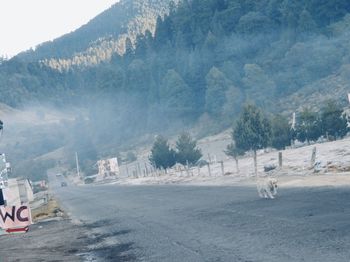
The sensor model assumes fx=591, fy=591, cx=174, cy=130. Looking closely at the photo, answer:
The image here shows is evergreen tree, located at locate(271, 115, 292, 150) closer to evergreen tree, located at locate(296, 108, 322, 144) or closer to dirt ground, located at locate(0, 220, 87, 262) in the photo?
evergreen tree, located at locate(296, 108, 322, 144)

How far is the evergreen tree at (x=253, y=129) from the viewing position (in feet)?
161

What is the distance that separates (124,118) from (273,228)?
152m

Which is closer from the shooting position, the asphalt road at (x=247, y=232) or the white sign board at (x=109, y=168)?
the asphalt road at (x=247, y=232)

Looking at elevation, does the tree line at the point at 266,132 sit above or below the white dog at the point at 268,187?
above

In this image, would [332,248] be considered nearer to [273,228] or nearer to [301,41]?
[273,228]

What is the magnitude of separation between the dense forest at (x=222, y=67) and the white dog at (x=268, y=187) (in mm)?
70635

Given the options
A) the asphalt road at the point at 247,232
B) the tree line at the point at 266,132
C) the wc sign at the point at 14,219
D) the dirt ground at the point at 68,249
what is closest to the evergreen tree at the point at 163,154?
the tree line at the point at 266,132

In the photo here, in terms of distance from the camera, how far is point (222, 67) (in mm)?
138625

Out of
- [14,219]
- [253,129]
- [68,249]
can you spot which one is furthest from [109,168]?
[14,219]

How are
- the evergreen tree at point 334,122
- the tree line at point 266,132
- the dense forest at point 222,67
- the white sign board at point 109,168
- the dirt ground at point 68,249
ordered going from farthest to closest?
the white sign board at point 109,168, the dense forest at point 222,67, the evergreen tree at point 334,122, the tree line at point 266,132, the dirt ground at point 68,249

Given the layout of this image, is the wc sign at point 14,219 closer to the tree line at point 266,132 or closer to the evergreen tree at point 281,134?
the tree line at point 266,132

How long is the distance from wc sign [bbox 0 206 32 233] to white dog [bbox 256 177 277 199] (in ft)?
40.6

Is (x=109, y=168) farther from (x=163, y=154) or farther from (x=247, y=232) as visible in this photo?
(x=247, y=232)

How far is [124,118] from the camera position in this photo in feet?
542
